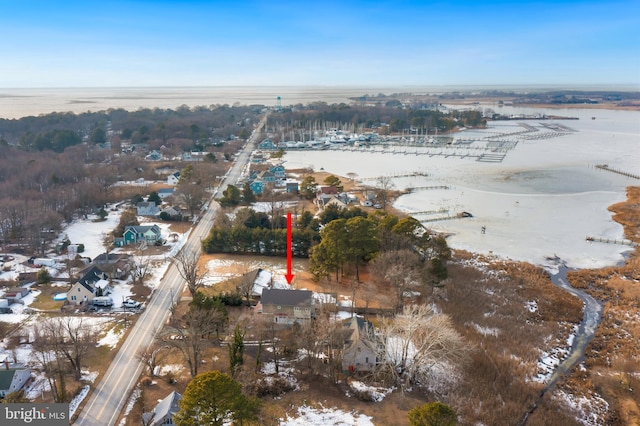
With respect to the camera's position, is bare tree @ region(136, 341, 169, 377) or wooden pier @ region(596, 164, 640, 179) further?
wooden pier @ region(596, 164, 640, 179)

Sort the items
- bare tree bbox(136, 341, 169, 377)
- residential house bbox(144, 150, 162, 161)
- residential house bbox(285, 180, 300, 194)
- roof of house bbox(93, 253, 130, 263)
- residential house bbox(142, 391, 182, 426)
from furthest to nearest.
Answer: residential house bbox(144, 150, 162, 161)
residential house bbox(285, 180, 300, 194)
roof of house bbox(93, 253, 130, 263)
bare tree bbox(136, 341, 169, 377)
residential house bbox(142, 391, 182, 426)

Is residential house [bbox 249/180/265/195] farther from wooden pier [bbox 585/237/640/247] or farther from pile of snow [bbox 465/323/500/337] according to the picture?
wooden pier [bbox 585/237/640/247]

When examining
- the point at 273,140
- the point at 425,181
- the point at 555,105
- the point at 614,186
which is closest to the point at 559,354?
the point at 425,181

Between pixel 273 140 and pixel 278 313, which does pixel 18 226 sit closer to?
pixel 278 313

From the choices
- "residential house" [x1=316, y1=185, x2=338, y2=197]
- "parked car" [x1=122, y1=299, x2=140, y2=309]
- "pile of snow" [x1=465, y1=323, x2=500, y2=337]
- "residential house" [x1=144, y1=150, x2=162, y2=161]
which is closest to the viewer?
"pile of snow" [x1=465, y1=323, x2=500, y2=337]

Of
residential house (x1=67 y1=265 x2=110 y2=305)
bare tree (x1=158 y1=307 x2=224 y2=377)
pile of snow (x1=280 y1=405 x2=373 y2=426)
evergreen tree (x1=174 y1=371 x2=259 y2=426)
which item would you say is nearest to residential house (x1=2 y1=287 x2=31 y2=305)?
residential house (x1=67 y1=265 x2=110 y2=305)
